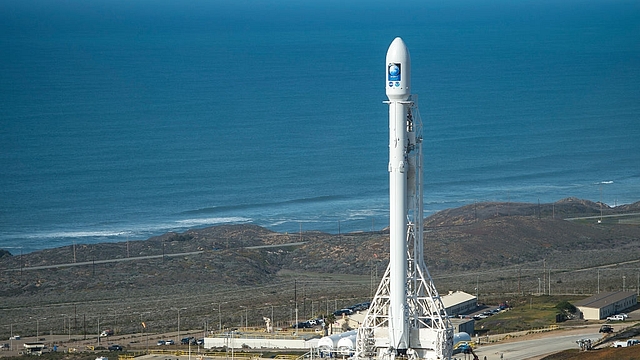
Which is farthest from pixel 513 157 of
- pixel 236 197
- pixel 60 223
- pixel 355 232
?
pixel 60 223

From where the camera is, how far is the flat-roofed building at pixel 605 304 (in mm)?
67312

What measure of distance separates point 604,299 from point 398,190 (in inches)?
949

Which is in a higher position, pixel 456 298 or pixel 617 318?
pixel 456 298

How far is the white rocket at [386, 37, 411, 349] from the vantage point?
4925cm

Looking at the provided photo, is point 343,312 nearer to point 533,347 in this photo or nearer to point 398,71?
point 533,347

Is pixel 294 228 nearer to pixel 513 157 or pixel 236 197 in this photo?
pixel 236 197

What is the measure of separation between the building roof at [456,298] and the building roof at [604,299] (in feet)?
19.5

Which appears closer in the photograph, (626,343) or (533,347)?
(626,343)

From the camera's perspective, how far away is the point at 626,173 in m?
137

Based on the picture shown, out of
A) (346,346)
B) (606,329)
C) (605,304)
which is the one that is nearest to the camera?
(346,346)

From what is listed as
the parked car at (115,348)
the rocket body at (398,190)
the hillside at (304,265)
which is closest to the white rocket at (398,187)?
the rocket body at (398,190)

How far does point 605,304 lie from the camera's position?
67.8 m

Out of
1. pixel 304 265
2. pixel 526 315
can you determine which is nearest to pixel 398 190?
pixel 526 315

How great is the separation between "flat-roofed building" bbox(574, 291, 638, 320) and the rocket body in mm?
20647
